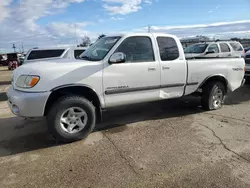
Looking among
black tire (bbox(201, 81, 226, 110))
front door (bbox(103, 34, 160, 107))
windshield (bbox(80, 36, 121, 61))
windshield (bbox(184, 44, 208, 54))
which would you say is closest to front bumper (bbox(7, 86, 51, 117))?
front door (bbox(103, 34, 160, 107))

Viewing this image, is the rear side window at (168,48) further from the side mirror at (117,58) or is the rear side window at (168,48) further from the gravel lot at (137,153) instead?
the gravel lot at (137,153)

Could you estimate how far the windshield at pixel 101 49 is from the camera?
4715 mm

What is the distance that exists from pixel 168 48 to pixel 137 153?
2627 mm

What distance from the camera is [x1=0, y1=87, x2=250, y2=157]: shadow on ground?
4328 millimetres

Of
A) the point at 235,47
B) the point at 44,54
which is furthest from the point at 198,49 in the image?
the point at 44,54

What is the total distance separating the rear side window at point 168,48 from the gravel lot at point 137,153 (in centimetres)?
148

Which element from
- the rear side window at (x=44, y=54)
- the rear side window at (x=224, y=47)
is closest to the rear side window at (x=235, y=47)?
the rear side window at (x=224, y=47)

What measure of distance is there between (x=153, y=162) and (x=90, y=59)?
7.98ft

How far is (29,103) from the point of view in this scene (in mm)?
3926

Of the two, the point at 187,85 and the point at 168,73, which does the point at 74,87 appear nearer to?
the point at 168,73

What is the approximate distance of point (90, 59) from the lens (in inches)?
189

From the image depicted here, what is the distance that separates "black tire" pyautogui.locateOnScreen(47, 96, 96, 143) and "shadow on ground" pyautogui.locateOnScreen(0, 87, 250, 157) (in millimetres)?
281

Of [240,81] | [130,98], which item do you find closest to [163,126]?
[130,98]

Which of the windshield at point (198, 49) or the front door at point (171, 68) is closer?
the front door at point (171, 68)
